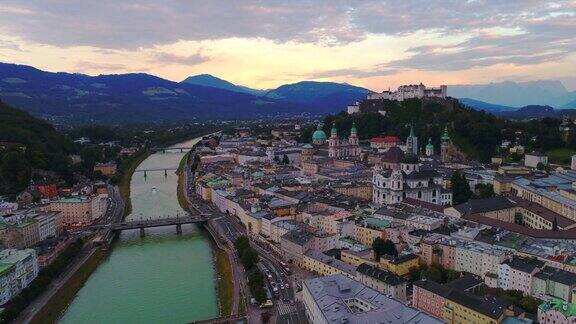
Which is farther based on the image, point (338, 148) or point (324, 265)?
point (338, 148)

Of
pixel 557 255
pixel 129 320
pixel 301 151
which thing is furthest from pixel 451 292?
pixel 301 151

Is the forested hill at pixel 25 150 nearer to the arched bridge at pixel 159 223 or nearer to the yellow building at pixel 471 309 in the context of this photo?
the arched bridge at pixel 159 223

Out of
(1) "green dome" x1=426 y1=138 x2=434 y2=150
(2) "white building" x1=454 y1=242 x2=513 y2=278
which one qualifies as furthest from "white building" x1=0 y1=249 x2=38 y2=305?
(1) "green dome" x1=426 y1=138 x2=434 y2=150

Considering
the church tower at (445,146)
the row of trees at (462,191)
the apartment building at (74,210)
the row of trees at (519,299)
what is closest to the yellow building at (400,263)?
the row of trees at (519,299)

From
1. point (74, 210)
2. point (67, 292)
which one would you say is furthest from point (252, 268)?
point (74, 210)

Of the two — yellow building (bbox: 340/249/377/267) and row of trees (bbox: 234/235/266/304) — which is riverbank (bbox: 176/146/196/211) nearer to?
row of trees (bbox: 234/235/266/304)

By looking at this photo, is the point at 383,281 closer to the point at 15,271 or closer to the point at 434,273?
the point at 434,273
